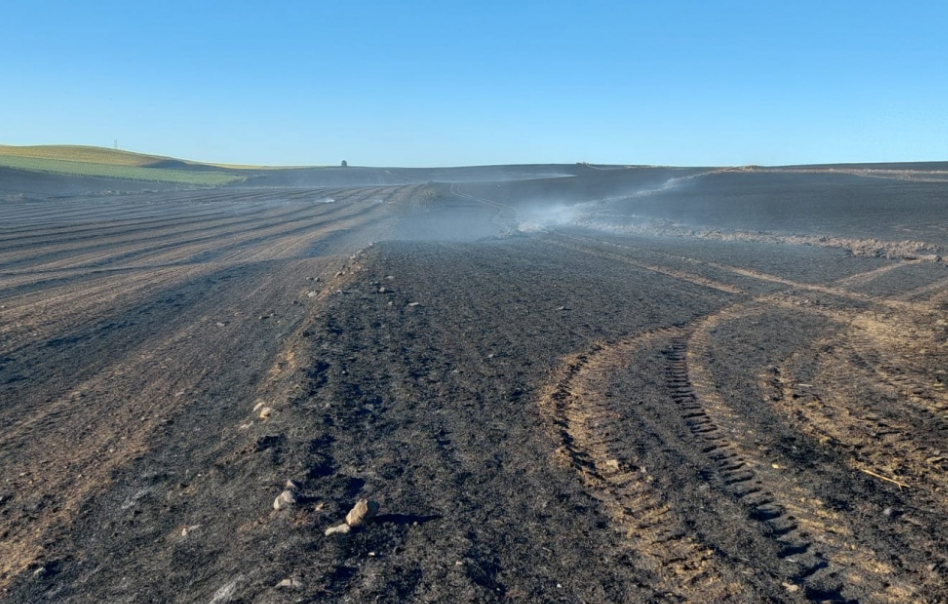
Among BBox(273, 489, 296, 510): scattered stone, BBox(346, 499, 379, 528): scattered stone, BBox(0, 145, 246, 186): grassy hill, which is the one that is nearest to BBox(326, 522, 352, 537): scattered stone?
BBox(346, 499, 379, 528): scattered stone

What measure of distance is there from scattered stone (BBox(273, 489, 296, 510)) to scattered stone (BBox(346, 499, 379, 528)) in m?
0.47

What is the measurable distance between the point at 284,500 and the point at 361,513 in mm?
637

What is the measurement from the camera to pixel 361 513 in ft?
16.0

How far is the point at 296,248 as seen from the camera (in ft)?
84.0

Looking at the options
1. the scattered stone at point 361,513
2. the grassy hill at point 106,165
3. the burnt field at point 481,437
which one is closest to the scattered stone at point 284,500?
the burnt field at point 481,437

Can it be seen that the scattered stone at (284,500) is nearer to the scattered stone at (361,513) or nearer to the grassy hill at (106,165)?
the scattered stone at (361,513)

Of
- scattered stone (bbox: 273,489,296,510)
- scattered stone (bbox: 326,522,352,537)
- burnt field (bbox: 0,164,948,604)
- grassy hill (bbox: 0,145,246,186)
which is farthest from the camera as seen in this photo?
grassy hill (bbox: 0,145,246,186)

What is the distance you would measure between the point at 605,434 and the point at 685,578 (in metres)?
2.32

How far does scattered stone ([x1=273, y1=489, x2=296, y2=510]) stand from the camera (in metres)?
5.19

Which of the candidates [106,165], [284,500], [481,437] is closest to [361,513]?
[284,500]

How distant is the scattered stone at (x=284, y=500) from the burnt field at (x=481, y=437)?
0.10m

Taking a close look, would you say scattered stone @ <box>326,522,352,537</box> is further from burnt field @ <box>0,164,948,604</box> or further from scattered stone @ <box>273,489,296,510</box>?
scattered stone @ <box>273,489,296,510</box>

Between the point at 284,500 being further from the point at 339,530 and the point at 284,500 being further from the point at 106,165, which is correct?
the point at 106,165

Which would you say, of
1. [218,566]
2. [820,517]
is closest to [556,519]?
[820,517]
